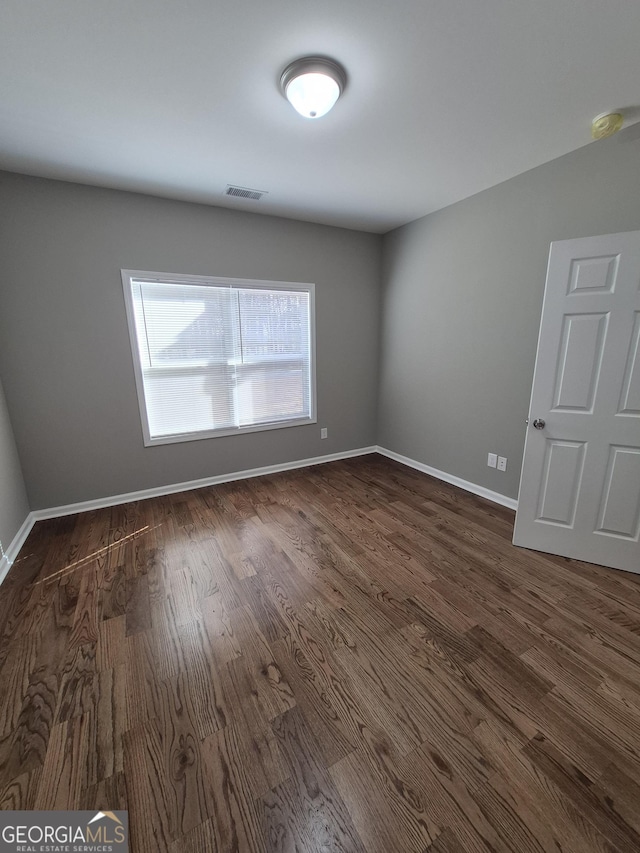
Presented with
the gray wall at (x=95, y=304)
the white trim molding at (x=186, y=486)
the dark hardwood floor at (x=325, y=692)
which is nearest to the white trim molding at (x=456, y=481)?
the white trim molding at (x=186, y=486)

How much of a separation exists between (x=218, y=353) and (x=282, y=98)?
6.51ft

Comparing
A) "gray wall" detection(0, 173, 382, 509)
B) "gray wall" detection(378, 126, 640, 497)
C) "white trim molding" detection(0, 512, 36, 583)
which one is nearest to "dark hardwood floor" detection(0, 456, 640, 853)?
"white trim molding" detection(0, 512, 36, 583)

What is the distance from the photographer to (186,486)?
10.8ft

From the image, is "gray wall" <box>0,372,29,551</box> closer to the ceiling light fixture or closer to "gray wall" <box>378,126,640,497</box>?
the ceiling light fixture

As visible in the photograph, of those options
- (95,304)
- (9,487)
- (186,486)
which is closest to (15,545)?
(9,487)

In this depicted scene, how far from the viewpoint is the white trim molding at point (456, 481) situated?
2.91 m

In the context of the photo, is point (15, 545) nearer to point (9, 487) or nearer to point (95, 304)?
point (9, 487)

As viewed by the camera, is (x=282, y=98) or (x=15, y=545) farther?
(x=15, y=545)

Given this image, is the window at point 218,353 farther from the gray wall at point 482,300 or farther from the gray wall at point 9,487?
the gray wall at point 482,300

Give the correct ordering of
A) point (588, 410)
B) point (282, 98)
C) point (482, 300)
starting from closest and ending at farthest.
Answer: point (282, 98), point (588, 410), point (482, 300)

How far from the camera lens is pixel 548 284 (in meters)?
2.07

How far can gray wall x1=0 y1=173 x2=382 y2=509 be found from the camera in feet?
8.06

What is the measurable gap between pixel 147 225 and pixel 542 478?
11.9ft

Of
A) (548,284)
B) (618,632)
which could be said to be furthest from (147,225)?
(618,632)
